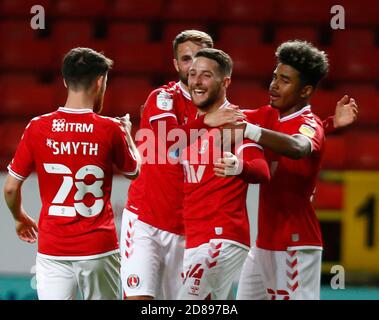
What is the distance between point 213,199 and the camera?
4.22 m

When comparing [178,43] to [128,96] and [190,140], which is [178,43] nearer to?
[190,140]

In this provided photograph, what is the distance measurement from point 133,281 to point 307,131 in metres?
1.20

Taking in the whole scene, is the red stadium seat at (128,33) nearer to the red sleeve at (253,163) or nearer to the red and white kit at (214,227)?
the red and white kit at (214,227)

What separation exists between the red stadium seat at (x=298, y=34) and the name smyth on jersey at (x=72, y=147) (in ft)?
15.8

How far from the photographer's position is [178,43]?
4.91m

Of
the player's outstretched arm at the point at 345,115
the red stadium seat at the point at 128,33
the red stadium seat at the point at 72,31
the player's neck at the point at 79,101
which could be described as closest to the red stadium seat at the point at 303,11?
the red stadium seat at the point at 128,33

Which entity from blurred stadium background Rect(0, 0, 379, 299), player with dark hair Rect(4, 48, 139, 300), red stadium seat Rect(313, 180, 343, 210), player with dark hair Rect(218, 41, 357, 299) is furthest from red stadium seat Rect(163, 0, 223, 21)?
player with dark hair Rect(4, 48, 139, 300)

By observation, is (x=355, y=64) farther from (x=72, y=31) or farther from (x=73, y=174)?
(x=73, y=174)

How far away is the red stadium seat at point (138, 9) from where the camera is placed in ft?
29.3

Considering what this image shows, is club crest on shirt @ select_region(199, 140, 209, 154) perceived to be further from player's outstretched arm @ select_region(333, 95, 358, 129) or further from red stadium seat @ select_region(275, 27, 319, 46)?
red stadium seat @ select_region(275, 27, 319, 46)

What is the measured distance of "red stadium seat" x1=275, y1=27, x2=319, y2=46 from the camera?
870 centimetres
